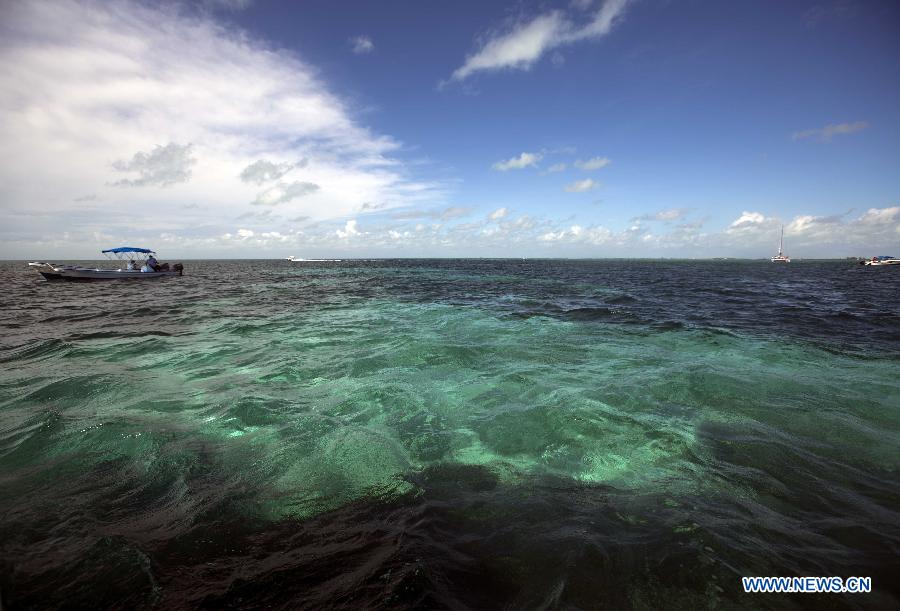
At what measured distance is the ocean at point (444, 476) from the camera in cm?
342

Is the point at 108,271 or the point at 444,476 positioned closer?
the point at 444,476

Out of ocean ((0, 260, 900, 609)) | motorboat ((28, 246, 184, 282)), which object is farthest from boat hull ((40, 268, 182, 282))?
ocean ((0, 260, 900, 609))

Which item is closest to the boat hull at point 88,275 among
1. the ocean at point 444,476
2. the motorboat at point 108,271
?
the motorboat at point 108,271

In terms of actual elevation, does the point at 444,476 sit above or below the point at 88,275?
below

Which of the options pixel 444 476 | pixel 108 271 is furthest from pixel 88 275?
pixel 444 476

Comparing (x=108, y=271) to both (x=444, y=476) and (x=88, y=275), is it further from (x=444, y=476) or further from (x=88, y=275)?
(x=444, y=476)

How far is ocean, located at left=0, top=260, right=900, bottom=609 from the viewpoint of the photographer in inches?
135

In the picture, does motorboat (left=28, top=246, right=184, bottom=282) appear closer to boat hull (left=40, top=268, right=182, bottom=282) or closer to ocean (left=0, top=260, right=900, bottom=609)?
boat hull (left=40, top=268, right=182, bottom=282)

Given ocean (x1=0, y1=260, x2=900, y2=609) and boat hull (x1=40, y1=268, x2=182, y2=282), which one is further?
boat hull (x1=40, y1=268, x2=182, y2=282)

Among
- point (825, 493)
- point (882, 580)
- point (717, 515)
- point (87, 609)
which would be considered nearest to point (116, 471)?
point (87, 609)

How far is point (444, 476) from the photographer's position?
208 inches

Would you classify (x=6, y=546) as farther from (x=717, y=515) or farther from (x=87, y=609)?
(x=717, y=515)

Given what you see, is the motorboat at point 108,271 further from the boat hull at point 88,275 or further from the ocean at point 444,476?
the ocean at point 444,476

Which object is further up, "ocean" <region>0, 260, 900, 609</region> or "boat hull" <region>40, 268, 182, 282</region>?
"boat hull" <region>40, 268, 182, 282</region>
